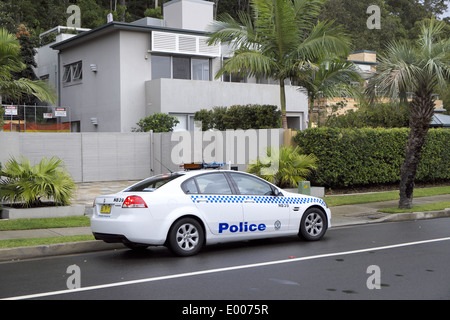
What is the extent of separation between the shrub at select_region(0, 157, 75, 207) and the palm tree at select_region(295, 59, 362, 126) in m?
A: 9.29

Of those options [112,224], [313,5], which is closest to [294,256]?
[112,224]

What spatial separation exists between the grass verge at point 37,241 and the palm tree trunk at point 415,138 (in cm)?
926

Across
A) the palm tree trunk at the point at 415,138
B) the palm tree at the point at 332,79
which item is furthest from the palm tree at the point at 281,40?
the palm tree trunk at the point at 415,138

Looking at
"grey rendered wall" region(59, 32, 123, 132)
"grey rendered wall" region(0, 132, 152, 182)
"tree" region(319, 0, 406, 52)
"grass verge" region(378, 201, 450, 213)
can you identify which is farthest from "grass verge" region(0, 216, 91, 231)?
"tree" region(319, 0, 406, 52)

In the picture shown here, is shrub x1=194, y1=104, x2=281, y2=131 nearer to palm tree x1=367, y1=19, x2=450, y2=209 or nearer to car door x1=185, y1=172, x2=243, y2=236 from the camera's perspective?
palm tree x1=367, y1=19, x2=450, y2=209

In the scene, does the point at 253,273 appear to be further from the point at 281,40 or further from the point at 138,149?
the point at 138,149

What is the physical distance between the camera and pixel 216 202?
9781mm

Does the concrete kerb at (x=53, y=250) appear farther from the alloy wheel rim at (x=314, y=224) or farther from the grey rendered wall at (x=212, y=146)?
the grey rendered wall at (x=212, y=146)

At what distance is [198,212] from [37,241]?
129 inches

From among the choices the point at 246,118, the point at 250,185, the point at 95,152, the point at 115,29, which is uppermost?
the point at 115,29

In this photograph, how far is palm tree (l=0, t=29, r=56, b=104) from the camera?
1319cm

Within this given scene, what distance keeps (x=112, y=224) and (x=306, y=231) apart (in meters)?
3.92

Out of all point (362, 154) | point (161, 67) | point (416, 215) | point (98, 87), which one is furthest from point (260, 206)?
point (98, 87)
